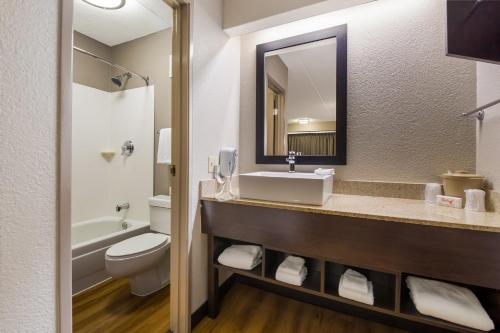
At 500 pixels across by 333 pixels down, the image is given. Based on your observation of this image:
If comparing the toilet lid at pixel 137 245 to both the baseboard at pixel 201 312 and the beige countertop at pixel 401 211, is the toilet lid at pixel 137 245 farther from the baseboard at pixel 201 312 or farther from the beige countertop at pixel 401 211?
the beige countertop at pixel 401 211

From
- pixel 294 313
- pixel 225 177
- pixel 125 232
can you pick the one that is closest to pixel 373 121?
pixel 225 177

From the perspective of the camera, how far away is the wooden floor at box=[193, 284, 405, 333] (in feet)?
4.43

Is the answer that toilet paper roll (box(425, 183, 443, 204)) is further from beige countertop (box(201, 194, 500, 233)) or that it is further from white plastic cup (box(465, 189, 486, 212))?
white plastic cup (box(465, 189, 486, 212))

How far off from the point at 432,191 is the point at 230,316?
1.48 m

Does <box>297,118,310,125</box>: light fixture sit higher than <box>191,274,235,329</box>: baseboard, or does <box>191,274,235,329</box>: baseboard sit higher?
<box>297,118,310,125</box>: light fixture

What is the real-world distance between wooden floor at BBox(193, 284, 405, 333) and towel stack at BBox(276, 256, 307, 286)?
359mm

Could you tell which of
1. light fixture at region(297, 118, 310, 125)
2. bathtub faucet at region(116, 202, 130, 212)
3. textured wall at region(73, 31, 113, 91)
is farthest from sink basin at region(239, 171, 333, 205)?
textured wall at region(73, 31, 113, 91)

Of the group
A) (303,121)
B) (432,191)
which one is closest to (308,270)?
(432,191)

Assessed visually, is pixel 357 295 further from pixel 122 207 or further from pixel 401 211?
pixel 122 207

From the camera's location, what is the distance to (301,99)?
1667 mm

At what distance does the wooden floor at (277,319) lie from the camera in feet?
4.43

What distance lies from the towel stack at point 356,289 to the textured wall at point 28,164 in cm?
124

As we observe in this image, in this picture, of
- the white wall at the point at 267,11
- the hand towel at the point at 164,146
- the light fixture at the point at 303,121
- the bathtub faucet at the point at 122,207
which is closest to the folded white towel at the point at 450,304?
the light fixture at the point at 303,121

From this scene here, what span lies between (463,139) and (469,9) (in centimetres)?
69
